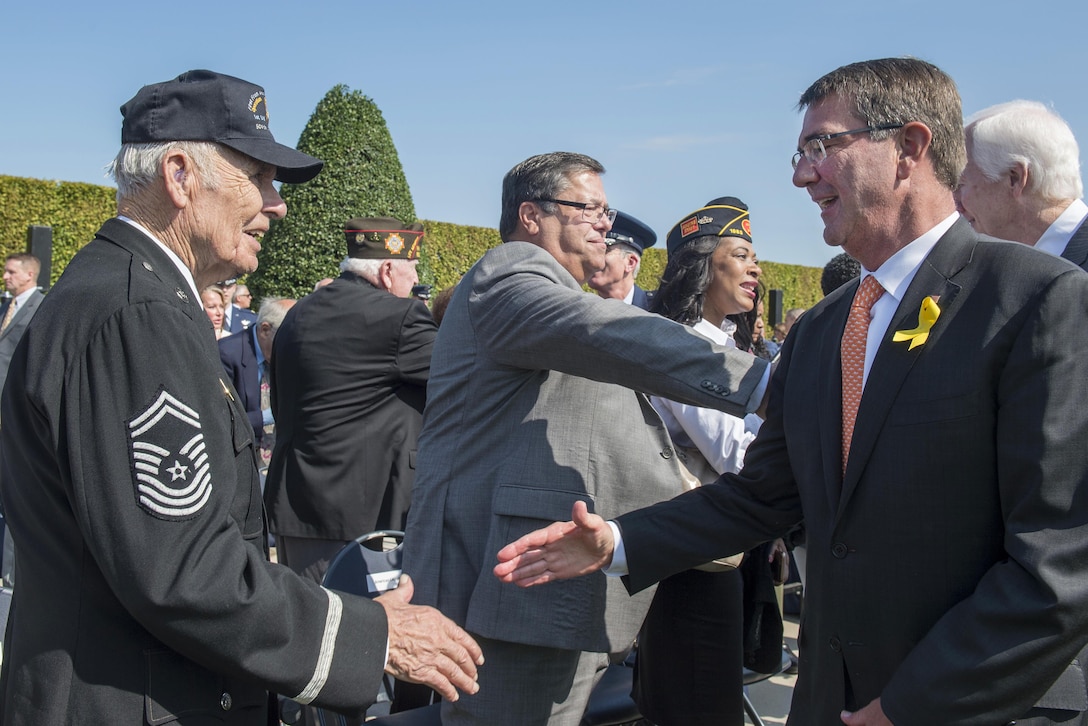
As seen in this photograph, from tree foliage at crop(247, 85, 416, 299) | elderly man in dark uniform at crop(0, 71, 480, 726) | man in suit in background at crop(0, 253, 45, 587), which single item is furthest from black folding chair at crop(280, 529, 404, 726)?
tree foliage at crop(247, 85, 416, 299)

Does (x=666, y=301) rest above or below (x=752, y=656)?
above

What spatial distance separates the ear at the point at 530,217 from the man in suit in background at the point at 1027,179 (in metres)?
1.47

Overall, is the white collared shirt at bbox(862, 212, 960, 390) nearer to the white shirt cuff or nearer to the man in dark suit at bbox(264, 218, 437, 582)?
the white shirt cuff

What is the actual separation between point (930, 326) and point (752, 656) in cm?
180

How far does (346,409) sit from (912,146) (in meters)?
3.16

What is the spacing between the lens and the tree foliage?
12.5m

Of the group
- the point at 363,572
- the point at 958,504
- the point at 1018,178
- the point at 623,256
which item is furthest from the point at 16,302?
the point at 958,504

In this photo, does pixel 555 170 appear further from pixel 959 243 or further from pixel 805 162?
pixel 959 243

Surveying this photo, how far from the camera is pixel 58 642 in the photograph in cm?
165

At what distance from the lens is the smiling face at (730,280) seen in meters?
3.60

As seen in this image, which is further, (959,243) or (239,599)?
(959,243)

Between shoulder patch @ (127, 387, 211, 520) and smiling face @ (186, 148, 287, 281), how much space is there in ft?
1.52

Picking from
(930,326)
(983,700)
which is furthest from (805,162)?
(983,700)

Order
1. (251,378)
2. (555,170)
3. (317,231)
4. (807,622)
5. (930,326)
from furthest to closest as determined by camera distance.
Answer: (317,231) < (251,378) < (555,170) < (807,622) < (930,326)
